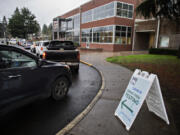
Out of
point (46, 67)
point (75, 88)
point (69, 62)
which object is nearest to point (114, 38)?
point (69, 62)

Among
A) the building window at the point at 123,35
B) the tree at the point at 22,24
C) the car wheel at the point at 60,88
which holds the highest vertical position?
the tree at the point at 22,24

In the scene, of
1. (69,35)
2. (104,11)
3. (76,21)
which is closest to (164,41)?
(104,11)

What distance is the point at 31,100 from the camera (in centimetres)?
330

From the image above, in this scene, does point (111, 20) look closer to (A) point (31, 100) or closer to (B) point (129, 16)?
(B) point (129, 16)

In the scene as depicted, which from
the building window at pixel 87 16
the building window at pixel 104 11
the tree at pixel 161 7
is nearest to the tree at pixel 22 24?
the building window at pixel 87 16

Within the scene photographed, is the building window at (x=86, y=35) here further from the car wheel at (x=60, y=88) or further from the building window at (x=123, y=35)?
the car wheel at (x=60, y=88)

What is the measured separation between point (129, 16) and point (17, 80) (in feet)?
82.8

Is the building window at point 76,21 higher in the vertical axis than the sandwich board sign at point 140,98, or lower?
higher

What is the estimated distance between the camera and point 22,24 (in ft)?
195

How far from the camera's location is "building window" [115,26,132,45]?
77.6 ft

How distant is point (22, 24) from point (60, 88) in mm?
64971

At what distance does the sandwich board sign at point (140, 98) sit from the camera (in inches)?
99.7

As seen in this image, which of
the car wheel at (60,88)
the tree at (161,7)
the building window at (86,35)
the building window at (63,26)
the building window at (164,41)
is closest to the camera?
the car wheel at (60,88)

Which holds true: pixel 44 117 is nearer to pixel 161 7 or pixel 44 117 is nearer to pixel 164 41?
pixel 161 7
